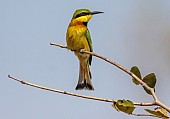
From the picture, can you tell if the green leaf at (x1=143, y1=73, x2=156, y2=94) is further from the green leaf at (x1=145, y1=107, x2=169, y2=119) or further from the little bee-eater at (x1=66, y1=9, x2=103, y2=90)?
the little bee-eater at (x1=66, y1=9, x2=103, y2=90)

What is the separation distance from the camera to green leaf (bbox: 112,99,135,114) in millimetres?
818

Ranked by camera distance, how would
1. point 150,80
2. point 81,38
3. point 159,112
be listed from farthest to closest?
point 81,38 < point 150,80 < point 159,112

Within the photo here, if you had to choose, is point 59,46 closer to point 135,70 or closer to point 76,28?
point 135,70

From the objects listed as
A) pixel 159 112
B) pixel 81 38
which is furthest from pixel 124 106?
pixel 81 38

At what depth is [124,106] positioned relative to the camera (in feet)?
2.68

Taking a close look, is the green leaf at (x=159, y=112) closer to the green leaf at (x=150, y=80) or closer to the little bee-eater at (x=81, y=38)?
the green leaf at (x=150, y=80)

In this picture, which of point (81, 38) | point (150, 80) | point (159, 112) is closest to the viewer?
point (159, 112)

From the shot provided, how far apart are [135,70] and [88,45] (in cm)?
195

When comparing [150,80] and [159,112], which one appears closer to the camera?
[159,112]

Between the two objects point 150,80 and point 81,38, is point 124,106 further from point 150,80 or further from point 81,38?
point 81,38

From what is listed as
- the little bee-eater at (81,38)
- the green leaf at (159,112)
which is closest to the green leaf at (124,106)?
the green leaf at (159,112)

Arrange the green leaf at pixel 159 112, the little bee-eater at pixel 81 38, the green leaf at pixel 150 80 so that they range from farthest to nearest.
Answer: the little bee-eater at pixel 81 38 < the green leaf at pixel 150 80 < the green leaf at pixel 159 112

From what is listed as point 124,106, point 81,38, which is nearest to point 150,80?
point 124,106

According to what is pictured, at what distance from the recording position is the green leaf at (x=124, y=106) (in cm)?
82
